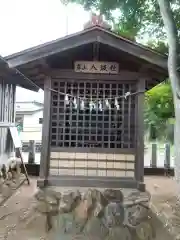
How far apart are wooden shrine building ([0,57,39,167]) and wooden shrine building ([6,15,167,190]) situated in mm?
962

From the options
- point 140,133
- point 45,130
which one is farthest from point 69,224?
point 140,133

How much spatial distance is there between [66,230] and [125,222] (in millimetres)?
912

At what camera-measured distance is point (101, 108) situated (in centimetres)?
A: 797

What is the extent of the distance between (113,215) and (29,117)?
21.1 m

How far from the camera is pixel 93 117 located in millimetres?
8148

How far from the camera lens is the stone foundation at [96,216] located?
3914 millimetres

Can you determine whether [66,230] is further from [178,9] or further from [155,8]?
[155,8]

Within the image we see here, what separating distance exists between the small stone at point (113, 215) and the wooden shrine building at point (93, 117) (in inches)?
150

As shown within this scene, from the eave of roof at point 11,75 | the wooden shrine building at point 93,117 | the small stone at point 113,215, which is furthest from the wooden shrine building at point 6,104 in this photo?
the small stone at point 113,215

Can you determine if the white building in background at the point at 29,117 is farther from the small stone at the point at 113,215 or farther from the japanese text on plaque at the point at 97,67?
the small stone at the point at 113,215

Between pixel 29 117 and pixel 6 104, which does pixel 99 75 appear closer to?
pixel 6 104

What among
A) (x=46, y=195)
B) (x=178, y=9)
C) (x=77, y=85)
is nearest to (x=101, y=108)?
(x=77, y=85)

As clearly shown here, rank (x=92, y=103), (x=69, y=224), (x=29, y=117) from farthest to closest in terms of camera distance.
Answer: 1. (x=29, y=117)
2. (x=92, y=103)
3. (x=69, y=224)

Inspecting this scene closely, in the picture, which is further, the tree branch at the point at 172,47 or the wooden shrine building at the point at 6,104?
the wooden shrine building at the point at 6,104
